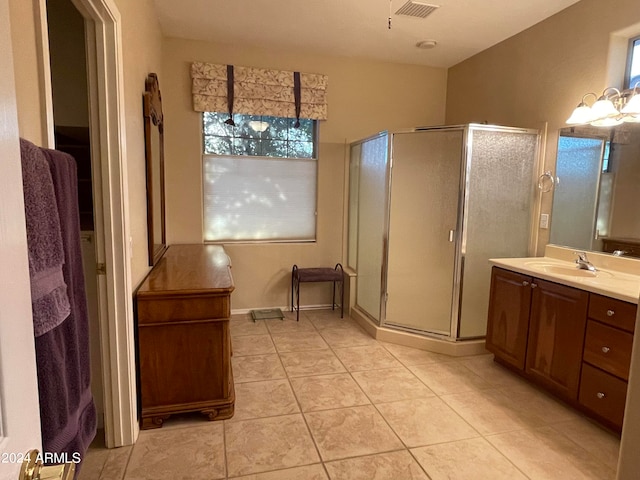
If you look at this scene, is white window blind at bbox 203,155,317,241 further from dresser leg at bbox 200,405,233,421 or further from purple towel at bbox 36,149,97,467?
purple towel at bbox 36,149,97,467

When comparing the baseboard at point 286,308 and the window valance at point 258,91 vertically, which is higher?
the window valance at point 258,91

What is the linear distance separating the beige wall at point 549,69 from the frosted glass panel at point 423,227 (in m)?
0.74

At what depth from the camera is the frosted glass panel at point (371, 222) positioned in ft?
11.6

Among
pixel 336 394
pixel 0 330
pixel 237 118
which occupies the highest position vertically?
pixel 237 118

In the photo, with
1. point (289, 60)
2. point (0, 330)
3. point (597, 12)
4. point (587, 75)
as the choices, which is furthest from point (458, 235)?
point (0, 330)

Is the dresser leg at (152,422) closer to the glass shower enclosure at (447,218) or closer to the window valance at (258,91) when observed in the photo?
the glass shower enclosure at (447,218)

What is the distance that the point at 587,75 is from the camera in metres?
2.70

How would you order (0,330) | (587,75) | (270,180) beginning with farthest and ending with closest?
(270,180), (587,75), (0,330)

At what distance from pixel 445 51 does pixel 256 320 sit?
3423mm

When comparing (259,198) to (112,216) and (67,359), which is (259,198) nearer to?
(112,216)

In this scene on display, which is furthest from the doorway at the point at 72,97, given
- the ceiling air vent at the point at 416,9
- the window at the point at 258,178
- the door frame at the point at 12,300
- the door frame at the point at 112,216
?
the ceiling air vent at the point at 416,9

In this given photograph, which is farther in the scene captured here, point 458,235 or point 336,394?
point 458,235

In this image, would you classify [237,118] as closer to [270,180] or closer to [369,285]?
[270,180]

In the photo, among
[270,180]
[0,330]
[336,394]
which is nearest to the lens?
[0,330]
